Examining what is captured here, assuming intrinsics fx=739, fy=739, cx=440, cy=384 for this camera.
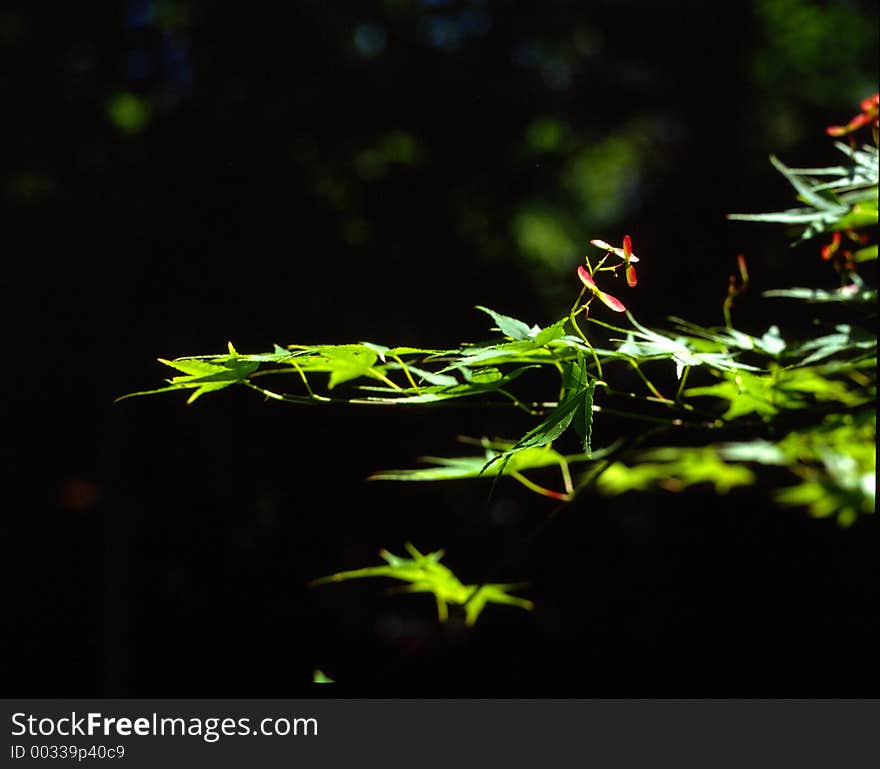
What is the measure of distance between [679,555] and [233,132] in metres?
2.47

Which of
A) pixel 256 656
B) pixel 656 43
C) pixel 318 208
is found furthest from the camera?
pixel 656 43

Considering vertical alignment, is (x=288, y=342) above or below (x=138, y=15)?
below

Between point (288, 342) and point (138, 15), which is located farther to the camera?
point (138, 15)

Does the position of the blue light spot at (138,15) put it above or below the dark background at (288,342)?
above

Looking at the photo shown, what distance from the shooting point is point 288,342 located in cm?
277

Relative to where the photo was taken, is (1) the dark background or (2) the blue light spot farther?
(2) the blue light spot

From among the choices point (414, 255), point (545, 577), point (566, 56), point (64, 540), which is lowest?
point (545, 577)

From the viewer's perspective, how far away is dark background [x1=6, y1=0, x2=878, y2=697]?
111 inches

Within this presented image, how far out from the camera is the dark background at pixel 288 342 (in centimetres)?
281

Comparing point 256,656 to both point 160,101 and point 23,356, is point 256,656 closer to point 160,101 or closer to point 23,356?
point 23,356

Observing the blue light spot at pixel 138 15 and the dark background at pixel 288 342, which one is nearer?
the dark background at pixel 288 342

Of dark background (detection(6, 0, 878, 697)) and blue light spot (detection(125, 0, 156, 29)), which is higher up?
blue light spot (detection(125, 0, 156, 29))

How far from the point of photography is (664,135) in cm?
482

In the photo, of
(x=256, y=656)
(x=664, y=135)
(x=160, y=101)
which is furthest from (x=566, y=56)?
(x=256, y=656)
